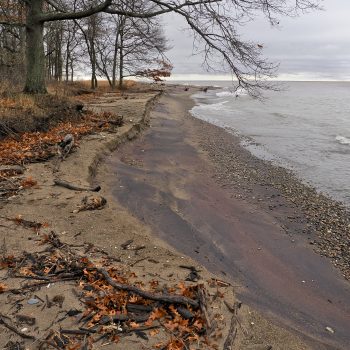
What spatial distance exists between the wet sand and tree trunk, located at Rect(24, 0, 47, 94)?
→ 4015 millimetres

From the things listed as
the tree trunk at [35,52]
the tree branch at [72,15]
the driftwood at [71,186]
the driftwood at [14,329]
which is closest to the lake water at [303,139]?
the driftwood at [71,186]

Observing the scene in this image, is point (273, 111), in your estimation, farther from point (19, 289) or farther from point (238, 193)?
point (19, 289)

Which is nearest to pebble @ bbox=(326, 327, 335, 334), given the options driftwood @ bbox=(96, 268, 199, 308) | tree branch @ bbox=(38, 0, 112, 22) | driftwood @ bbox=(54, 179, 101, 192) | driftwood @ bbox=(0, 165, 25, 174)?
driftwood @ bbox=(96, 268, 199, 308)

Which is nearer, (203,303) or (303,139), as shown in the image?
(203,303)

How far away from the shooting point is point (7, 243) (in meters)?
5.14

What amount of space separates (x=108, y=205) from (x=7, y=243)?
92.0 inches

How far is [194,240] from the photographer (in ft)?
22.2

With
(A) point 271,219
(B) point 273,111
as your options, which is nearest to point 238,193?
(A) point 271,219

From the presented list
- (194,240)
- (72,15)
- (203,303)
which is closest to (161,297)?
(203,303)

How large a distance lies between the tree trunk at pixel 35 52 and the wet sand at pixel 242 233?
13.2ft

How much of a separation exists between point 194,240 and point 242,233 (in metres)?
1.24

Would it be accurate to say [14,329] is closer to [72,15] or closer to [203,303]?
[203,303]

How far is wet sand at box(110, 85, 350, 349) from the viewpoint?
523 centimetres

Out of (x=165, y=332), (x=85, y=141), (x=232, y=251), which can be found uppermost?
(x=85, y=141)
